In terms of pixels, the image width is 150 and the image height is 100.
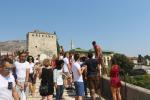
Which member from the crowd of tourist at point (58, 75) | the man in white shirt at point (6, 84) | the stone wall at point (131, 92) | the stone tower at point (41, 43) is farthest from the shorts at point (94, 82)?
the stone tower at point (41, 43)

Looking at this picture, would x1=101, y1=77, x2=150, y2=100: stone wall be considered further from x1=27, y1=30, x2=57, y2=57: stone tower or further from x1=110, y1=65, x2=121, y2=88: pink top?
x1=27, y1=30, x2=57, y2=57: stone tower

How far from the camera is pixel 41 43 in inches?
4080

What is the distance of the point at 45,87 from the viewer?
37.6ft

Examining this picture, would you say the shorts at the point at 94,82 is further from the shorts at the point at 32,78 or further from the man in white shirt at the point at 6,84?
the man in white shirt at the point at 6,84

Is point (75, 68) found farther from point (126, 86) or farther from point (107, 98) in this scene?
point (107, 98)

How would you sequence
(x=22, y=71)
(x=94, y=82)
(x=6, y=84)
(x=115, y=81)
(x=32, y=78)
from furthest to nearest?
1. (x=32, y=78)
2. (x=94, y=82)
3. (x=115, y=81)
4. (x=22, y=71)
5. (x=6, y=84)

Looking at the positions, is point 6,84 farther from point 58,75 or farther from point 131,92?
point 58,75

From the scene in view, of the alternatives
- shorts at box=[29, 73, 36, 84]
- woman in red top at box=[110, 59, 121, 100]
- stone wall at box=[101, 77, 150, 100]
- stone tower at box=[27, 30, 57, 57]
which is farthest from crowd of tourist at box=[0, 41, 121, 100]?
stone tower at box=[27, 30, 57, 57]

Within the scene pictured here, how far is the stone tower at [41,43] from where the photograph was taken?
322 ft

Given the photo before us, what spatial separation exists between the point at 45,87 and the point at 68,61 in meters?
4.91

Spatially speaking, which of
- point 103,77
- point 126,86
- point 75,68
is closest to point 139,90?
point 126,86

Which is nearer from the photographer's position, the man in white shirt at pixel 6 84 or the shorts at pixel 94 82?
the man in white shirt at pixel 6 84

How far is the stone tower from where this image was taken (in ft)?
322

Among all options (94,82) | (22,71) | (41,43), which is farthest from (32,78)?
(41,43)
